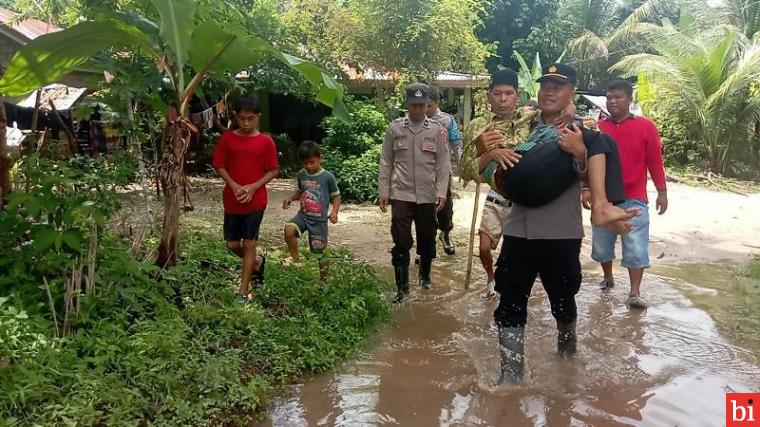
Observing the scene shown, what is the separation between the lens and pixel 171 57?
420cm

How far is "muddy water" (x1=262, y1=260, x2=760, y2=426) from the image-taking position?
344 cm

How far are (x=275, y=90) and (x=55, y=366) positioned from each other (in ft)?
33.9

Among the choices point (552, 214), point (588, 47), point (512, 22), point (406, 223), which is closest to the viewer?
point (552, 214)

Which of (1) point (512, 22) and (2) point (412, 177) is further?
(1) point (512, 22)

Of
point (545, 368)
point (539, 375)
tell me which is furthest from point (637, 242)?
point (539, 375)

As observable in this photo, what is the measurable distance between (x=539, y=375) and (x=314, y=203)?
2414 mm

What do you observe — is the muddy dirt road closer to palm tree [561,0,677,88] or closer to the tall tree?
palm tree [561,0,677,88]

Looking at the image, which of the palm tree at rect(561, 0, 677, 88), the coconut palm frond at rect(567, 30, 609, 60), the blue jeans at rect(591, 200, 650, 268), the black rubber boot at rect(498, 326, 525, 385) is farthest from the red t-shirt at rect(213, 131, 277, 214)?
the coconut palm frond at rect(567, 30, 609, 60)

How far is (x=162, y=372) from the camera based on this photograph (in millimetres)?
3371

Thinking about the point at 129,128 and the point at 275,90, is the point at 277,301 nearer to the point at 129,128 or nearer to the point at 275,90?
the point at 129,128

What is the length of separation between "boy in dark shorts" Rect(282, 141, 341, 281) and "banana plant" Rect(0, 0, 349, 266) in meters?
1.29

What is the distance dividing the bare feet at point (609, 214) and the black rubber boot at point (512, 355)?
2.85 feet

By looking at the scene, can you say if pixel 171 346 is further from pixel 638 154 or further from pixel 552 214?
pixel 638 154

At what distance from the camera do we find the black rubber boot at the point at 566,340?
405cm
